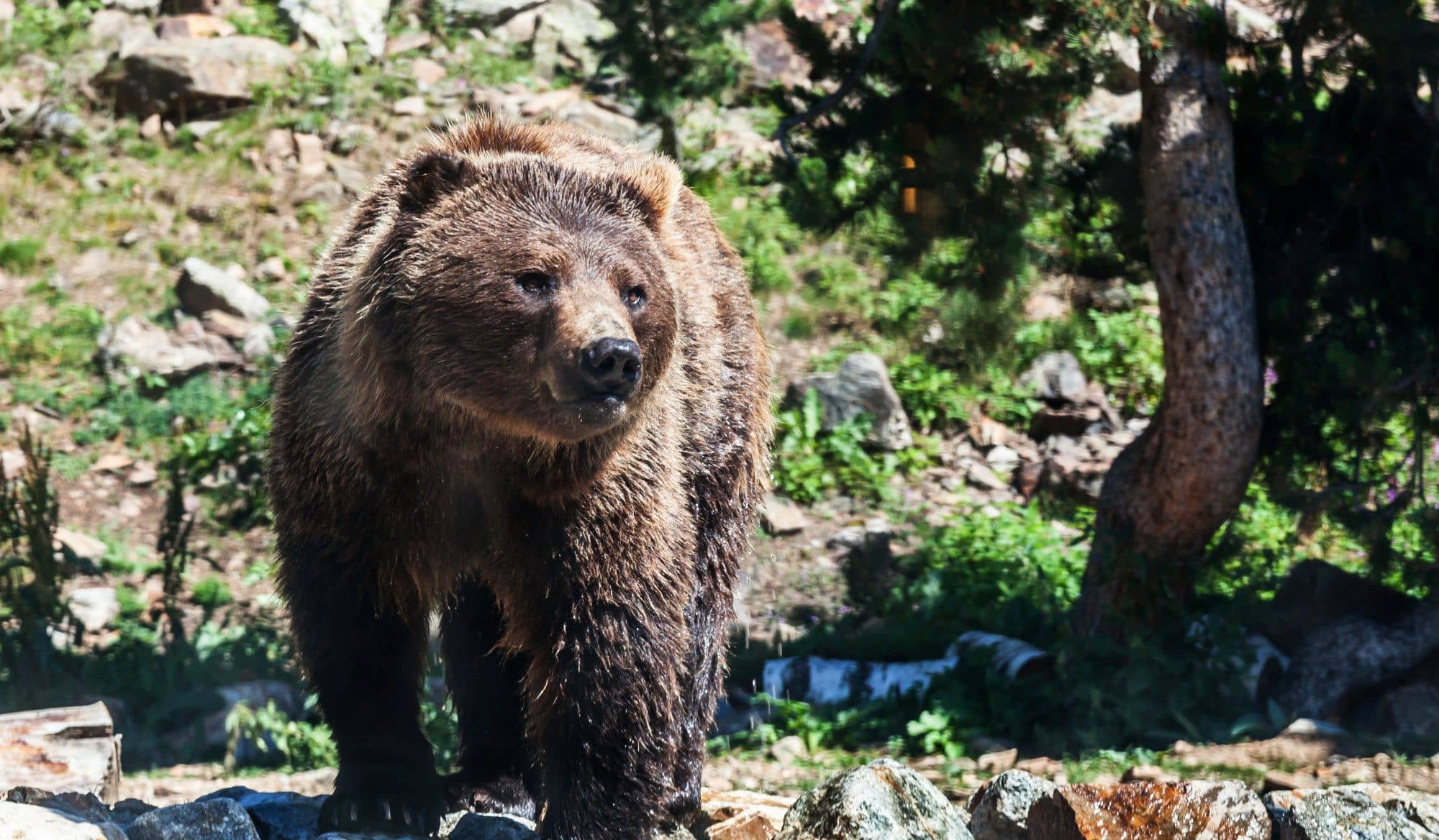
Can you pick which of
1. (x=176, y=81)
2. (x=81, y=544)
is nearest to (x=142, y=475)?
(x=81, y=544)

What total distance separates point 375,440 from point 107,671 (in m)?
3.65

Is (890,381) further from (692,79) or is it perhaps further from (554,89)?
(554,89)

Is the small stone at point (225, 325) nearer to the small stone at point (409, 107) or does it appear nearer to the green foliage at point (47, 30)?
the small stone at point (409, 107)

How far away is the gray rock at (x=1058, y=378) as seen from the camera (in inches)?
387

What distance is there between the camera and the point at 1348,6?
19.1 feet

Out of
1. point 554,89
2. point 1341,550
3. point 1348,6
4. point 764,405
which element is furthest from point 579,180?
point 554,89

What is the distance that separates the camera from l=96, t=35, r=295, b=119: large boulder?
11.5m

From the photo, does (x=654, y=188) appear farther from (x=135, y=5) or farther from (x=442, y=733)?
(x=135, y=5)

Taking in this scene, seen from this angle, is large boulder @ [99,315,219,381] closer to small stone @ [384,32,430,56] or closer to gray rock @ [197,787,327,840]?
small stone @ [384,32,430,56]

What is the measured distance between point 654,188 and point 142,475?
5698 mm

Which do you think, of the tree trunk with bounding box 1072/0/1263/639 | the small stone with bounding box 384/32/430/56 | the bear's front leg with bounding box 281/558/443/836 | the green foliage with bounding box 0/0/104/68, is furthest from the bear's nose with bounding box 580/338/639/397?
the small stone with bounding box 384/32/430/56

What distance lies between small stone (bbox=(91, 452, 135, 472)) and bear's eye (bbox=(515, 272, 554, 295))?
5975 mm

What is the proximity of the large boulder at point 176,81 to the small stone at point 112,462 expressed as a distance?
422 centimetres

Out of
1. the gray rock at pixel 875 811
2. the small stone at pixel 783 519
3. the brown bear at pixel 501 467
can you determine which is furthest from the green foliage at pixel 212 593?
the gray rock at pixel 875 811
